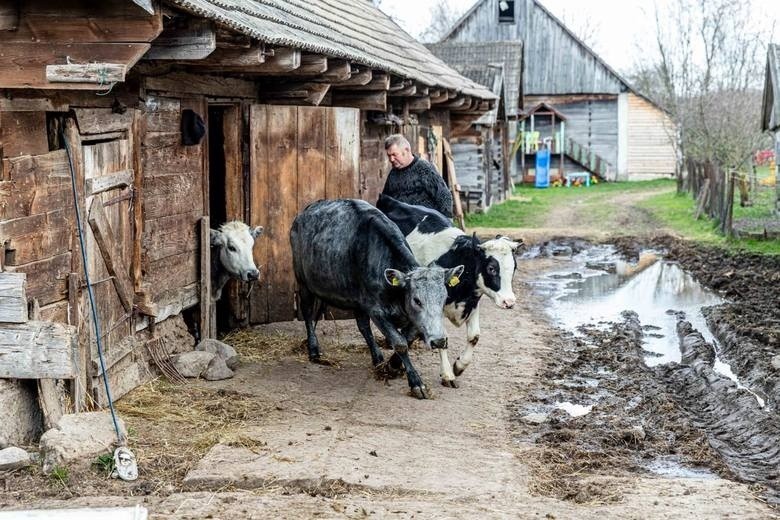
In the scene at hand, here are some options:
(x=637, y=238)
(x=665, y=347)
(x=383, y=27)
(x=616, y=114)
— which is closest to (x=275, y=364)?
(x=665, y=347)

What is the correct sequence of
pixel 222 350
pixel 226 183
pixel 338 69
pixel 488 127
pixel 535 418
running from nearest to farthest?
pixel 535 418
pixel 222 350
pixel 338 69
pixel 226 183
pixel 488 127

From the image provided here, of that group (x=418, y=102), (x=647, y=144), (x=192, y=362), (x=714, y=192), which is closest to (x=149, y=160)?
(x=192, y=362)

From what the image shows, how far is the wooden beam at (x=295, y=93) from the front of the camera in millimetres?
11164

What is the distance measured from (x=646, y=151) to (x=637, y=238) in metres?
22.3

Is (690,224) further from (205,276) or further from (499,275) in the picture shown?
(205,276)

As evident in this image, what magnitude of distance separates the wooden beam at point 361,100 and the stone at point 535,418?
558cm

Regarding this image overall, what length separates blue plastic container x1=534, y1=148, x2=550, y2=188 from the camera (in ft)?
135

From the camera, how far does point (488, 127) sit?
30.7 meters

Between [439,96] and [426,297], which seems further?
[439,96]

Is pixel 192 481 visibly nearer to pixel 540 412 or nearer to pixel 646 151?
pixel 540 412

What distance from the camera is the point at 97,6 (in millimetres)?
6559

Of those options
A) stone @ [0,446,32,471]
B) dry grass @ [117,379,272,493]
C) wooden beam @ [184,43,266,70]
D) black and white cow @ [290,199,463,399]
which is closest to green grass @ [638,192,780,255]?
black and white cow @ [290,199,463,399]

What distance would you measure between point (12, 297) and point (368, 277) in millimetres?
3289

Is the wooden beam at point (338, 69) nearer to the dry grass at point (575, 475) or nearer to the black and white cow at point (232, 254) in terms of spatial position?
the black and white cow at point (232, 254)
